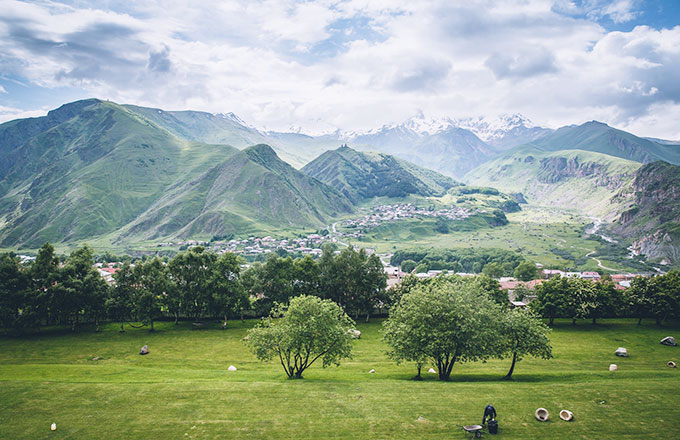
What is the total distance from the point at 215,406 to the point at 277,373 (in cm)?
1480

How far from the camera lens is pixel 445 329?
4047 cm

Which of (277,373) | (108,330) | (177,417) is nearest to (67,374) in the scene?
(177,417)

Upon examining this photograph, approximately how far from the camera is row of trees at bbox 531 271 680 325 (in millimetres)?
75188

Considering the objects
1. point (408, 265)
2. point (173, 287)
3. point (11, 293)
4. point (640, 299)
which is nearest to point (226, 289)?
point (173, 287)

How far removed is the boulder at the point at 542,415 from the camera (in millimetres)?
30228

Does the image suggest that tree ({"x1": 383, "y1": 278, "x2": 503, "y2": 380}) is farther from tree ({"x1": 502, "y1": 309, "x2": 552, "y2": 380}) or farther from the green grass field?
the green grass field

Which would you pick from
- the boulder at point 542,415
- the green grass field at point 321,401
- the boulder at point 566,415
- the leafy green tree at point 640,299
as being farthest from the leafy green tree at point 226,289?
the leafy green tree at point 640,299

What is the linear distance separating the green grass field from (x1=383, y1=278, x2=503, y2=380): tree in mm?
3329

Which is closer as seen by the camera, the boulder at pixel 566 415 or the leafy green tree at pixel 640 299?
the boulder at pixel 566 415

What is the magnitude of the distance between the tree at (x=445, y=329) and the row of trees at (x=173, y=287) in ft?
134

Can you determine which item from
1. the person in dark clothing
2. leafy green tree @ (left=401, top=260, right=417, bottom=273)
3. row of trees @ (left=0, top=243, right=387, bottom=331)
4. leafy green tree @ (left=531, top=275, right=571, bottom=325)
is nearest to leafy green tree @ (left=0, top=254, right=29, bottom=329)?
row of trees @ (left=0, top=243, right=387, bottom=331)

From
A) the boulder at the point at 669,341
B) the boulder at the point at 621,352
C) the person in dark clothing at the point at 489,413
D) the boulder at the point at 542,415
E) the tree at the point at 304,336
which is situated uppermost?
the tree at the point at 304,336

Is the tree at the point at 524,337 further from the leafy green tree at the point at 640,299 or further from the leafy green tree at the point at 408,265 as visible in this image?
the leafy green tree at the point at 408,265

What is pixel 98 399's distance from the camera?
3331 cm
